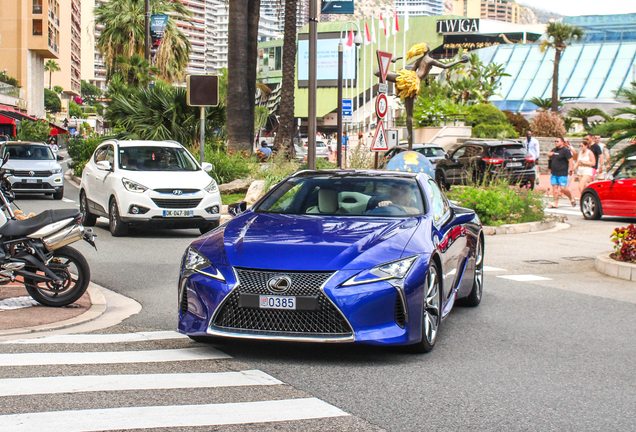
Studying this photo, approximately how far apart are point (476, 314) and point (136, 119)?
1788 cm

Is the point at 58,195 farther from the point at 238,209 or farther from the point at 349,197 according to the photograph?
the point at 349,197

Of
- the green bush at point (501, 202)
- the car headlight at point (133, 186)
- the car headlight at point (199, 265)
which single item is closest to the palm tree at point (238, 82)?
the green bush at point (501, 202)

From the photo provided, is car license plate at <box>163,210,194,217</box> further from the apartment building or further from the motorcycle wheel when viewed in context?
the apartment building

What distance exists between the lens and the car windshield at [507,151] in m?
25.7

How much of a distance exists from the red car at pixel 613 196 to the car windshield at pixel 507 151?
651 cm

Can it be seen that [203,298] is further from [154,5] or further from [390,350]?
[154,5]

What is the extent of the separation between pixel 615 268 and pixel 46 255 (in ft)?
23.8

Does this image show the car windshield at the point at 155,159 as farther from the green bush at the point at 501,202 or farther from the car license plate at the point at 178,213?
the green bush at the point at 501,202

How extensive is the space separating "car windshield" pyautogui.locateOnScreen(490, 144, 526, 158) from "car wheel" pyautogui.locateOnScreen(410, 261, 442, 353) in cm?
2026

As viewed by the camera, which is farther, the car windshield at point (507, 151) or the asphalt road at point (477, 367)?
the car windshield at point (507, 151)

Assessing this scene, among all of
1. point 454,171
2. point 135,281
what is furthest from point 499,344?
point 454,171

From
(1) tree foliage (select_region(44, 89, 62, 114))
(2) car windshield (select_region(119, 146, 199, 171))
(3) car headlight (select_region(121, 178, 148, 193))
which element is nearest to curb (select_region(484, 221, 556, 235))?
(2) car windshield (select_region(119, 146, 199, 171))

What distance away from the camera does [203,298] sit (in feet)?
18.4

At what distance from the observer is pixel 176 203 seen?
45.0 feet
